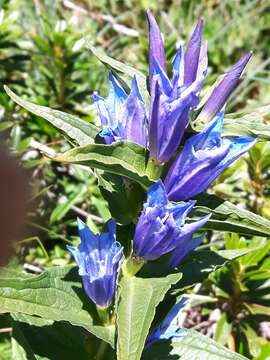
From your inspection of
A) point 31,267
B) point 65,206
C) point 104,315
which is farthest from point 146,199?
point 65,206

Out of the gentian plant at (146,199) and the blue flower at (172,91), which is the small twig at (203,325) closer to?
the gentian plant at (146,199)

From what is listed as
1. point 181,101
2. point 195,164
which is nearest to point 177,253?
point 195,164

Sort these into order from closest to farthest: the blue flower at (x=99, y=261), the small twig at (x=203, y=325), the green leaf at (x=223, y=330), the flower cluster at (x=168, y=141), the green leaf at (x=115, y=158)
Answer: the green leaf at (x=115, y=158) < the flower cluster at (x=168, y=141) < the blue flower at (x=99, y=261) < the green leaf at (x=223, y=330) < the small twig at (x=203, y=325)

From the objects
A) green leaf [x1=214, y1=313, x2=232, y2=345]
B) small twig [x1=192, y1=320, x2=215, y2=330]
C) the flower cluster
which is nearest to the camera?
the flower cluster

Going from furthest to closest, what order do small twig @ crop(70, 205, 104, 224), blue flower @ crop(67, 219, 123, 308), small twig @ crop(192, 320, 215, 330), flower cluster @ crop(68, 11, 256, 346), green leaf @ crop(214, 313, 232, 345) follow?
small twig @ crop(70, 205, 104, 224) → small twig @ crop(192, 320, 215, 330) → green leaf @ crop(214, 313, 232, 345) → blue flower @ crop(67, 219, 123, 308) → flower cluster @ crop(68, 11, 256, 346)

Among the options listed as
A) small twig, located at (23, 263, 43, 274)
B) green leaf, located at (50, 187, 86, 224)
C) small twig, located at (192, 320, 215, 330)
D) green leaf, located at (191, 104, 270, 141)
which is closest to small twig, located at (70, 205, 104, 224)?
green leaf, located at (50, 187, 86, 224)

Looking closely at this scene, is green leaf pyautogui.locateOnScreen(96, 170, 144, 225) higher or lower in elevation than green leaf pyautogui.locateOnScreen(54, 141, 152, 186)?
lower

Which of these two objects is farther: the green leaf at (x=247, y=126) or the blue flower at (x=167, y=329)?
the blue flower at (x=167, y=329)

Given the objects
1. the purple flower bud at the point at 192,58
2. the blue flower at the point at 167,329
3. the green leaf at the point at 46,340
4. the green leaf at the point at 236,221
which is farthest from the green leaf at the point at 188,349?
the purple flower bud at the point at 192,58

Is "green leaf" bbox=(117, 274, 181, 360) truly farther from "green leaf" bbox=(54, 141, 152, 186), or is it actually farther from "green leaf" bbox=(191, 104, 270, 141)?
"green leaf" bbox=(191, 104, 270, 141)
